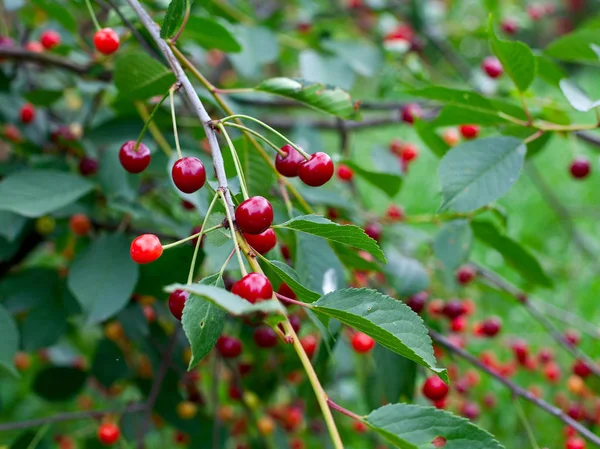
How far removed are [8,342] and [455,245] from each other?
0.93 meters

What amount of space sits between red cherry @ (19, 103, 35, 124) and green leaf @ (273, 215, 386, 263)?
1.17 meters

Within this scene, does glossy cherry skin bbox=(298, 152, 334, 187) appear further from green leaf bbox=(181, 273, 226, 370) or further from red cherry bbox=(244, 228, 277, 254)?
green leaf bbox=(181, 273, 226, 370)

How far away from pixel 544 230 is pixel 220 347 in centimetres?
343

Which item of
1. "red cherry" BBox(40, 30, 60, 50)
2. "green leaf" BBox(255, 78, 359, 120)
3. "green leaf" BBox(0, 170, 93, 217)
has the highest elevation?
"green leaf" BBox(255, 78, 359, 120)

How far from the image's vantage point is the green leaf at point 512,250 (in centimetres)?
136

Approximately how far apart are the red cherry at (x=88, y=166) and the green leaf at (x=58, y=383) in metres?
0.60

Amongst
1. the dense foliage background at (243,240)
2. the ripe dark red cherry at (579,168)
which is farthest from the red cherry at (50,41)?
the ripe dark red cherry at (579,168)

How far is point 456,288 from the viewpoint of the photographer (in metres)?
1.71

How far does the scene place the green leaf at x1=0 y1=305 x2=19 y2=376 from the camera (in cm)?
106

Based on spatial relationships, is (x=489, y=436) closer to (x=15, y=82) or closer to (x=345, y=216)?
(x=345, y=216)

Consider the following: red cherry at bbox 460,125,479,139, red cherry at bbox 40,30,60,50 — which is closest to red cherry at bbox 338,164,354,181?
red cherry at bbox 460,125,479,139

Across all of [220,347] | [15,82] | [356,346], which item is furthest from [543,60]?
[15,82]

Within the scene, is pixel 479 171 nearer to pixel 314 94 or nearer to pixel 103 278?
pixel 314 94

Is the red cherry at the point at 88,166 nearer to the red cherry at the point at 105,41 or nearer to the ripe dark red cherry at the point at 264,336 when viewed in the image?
the red cherry at the point at 105,41
